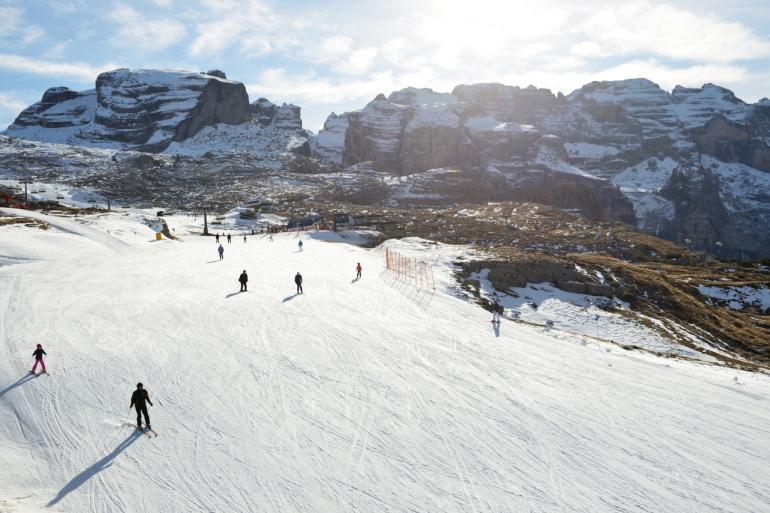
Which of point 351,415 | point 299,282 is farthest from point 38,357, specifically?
point 299,282

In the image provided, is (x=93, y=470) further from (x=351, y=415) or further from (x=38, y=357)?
(x=38, y=357)

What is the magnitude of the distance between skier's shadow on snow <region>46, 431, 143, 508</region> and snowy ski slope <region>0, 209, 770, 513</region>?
0.16ft

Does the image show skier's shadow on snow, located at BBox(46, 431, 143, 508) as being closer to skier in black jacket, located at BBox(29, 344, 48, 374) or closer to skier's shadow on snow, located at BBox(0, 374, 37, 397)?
skier's shadow on snow, located at BBox(0, 374, 37, 397)

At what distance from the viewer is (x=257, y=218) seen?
90312mm

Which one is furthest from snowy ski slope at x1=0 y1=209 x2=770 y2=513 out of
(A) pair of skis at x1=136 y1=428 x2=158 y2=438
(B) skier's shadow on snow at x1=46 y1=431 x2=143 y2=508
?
(A) pair of skis at x1=136 y1=428 x2=158 y2=438

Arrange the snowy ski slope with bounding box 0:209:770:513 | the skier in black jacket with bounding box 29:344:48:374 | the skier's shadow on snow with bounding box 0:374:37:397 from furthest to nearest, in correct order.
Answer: the skier in black jacket with bounding box 29:344:48:374 < the skier's shadow on snow with bounding box 0:374:37:397 < the snowy ski slope with bounding box 0:209:770:513

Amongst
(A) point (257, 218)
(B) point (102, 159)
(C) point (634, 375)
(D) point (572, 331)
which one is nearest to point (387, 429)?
(C) point (634, 375)

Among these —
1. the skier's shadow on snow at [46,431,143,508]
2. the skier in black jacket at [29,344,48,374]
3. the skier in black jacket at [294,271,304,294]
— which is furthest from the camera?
the skier in black jacket at [294,271,304,294]

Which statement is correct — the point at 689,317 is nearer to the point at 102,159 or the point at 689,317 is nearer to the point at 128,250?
the point at 128,250

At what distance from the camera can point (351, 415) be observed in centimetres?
1438

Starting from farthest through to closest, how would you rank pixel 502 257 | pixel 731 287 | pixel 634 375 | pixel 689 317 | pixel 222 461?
pixel 731 287, pixel 502 257, pixel 689 317, pixel 634 375, pixel 222 461

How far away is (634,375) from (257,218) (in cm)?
7928

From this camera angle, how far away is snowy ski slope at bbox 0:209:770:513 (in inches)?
442

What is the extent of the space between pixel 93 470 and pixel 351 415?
260 inches
